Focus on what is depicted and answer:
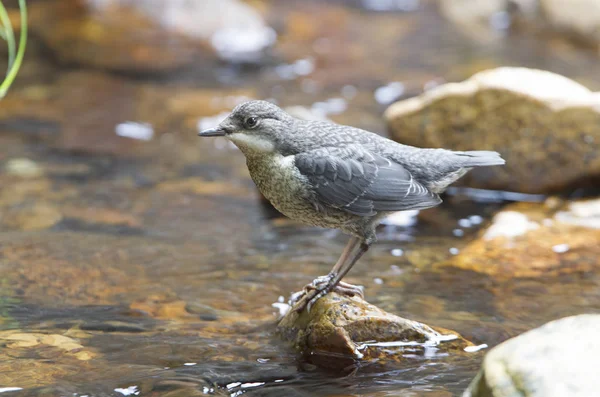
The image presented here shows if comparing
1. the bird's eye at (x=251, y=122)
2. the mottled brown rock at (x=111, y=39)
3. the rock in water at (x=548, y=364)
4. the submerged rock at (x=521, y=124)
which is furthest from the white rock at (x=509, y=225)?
the mottled brown rock at (x=111, y=39)

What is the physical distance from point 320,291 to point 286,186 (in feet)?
1.93

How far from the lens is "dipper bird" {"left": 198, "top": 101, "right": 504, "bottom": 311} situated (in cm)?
385

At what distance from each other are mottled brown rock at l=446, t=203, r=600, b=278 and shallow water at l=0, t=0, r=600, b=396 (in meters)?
0.13

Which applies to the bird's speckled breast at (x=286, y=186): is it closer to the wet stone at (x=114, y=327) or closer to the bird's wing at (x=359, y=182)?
the bird's wing at (x=359, y=182)

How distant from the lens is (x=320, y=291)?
12.9 feet

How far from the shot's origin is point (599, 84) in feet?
28.8

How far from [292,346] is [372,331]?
429 mm

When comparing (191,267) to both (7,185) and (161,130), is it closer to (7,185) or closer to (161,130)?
(7,185)

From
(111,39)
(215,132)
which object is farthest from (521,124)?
(111,39)

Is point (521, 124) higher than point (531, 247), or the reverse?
point (521, 124)

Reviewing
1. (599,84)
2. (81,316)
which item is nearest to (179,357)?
(81,316)

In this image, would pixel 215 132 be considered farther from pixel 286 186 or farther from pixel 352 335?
pixel 352 335

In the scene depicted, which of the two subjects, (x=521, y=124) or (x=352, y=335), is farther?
(x=521, y=124)

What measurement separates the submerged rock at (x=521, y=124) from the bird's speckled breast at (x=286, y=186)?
2.52 metres
